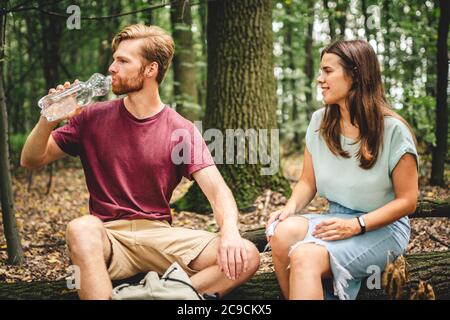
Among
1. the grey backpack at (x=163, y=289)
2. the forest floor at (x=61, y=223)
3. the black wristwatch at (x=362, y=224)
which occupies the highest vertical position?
the black wristwatch at (x=362, y=224)

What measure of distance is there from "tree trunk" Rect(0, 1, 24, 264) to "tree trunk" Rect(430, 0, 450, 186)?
4.53 meters

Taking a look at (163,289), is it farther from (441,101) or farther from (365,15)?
(365,15)

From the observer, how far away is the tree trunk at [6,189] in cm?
393

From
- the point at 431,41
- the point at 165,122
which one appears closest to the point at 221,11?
the point at 165,122

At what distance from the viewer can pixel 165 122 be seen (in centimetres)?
301

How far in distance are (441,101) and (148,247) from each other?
4487 mm

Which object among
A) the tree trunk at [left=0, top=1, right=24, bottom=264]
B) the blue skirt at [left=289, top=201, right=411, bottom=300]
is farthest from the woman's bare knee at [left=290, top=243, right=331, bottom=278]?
the tree trunk at [left=0, top=1, right=24, bottom=264]

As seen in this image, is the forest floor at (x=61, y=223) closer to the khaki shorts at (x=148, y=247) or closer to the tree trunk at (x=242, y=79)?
the tree trunk at (x=242, y=79)

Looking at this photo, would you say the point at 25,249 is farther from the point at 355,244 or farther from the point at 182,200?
the point at 355,244

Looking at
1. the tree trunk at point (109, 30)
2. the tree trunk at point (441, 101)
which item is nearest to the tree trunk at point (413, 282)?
Answer: the tree trunk at point (441, 101)

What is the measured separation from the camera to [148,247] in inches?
112

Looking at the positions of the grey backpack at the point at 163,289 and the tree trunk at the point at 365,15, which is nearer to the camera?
the grey backpack at the point at 163,289

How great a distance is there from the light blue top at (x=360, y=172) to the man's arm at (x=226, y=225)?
0.56m

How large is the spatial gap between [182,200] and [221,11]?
2.08 meters
